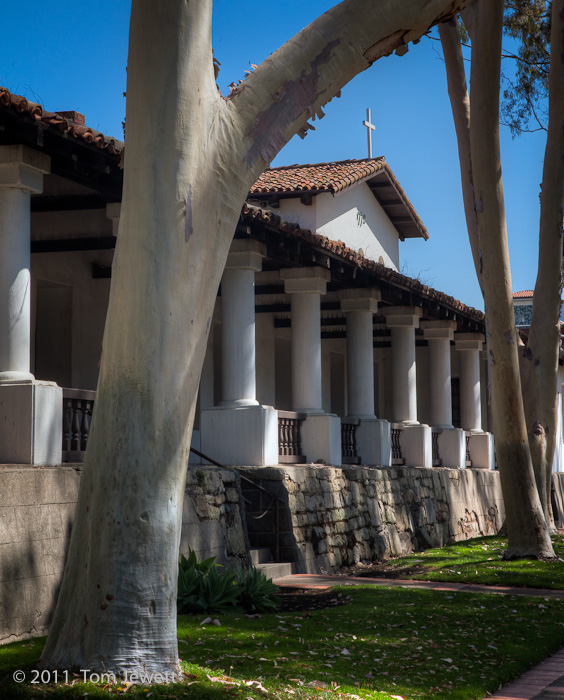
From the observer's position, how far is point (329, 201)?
1934cm

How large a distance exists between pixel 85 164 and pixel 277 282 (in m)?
6.53

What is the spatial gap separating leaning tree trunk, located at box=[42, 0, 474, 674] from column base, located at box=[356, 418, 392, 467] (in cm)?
1112

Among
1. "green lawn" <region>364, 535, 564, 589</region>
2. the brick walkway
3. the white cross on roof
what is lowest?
the brick walkway

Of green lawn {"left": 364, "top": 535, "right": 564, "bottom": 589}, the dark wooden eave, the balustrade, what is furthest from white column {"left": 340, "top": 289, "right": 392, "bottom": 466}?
the dark wooden eave

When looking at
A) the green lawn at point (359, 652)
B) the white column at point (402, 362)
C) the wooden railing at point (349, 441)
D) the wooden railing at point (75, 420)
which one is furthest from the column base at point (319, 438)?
the wooden railing at point (75, 420)

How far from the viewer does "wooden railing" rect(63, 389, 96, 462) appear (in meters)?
8.80

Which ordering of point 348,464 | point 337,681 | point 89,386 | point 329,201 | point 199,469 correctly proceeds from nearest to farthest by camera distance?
point 337,681, point 199,469, point 89,386, point 348,464, point 329,201

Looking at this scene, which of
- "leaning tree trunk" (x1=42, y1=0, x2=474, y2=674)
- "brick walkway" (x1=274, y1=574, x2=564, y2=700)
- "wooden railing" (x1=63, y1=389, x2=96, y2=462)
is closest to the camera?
"leaning tree trunk" (x1=42, y1=0, x2=474, y2=674)

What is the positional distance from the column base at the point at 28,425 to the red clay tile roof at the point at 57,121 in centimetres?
227

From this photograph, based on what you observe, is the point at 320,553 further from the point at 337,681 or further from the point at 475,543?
the point at 337,681

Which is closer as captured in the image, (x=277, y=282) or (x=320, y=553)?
(x=320, y=553)

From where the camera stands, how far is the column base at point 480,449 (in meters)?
21.2

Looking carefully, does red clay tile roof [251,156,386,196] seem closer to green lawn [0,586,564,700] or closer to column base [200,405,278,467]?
column base [200,405,278,467]

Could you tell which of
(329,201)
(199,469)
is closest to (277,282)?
(329,201)
